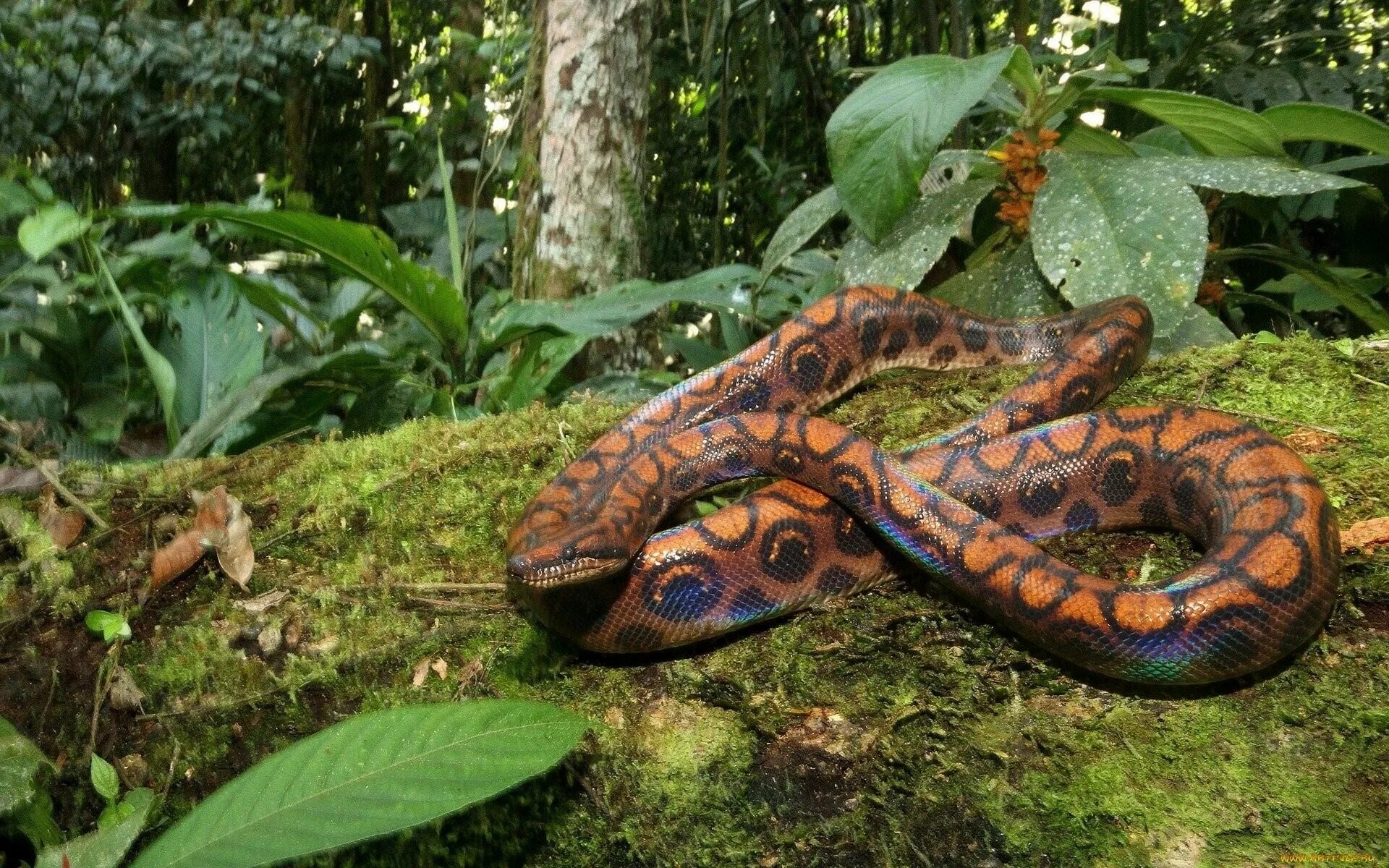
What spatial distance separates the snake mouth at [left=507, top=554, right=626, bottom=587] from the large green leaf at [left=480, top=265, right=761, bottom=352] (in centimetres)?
184

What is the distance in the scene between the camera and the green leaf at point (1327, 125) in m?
3.89

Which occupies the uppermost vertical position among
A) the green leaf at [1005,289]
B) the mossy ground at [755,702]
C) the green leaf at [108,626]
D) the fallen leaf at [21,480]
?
the green leaf at [1005,289]

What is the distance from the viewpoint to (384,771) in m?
1.98

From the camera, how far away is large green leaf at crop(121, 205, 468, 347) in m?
4.12

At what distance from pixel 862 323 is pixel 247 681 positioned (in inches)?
108

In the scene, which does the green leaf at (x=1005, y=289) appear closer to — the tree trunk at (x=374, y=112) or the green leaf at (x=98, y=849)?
the green leaf at (x=98, y=849)

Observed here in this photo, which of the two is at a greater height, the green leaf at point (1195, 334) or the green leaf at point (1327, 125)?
the green leaf at point (1327, 125)

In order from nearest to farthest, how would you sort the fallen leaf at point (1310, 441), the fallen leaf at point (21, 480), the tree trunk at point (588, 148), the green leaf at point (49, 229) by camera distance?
the fallen leaf at point (1310, 441), the fallen leaf at point (21, 480), the green leaf at point (49, 229), the tree trunk at point (588, 148)

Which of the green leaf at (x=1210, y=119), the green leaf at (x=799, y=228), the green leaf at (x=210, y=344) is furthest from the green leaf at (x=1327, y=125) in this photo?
the green leaf at (x=210, y=344)

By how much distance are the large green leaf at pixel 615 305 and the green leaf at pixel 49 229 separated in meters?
1.90

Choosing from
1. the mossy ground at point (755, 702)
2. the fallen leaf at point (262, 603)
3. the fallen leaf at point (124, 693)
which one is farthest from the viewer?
the fallen leaf at point (262, 603)

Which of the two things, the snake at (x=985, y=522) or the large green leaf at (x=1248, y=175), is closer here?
the snake at (x=985, y=522)

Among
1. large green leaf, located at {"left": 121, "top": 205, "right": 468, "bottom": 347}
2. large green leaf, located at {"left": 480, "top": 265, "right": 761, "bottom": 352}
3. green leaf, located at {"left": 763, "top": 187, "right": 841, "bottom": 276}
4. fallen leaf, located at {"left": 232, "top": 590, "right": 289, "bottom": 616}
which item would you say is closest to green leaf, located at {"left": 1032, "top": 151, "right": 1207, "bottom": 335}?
green leaf, located at {"left": 763, "top": 187, "right": 841, "bottom": 276}

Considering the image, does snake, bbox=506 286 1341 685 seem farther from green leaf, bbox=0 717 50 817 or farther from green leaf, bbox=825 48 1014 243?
green leaf, bbox=0 717 50 817
